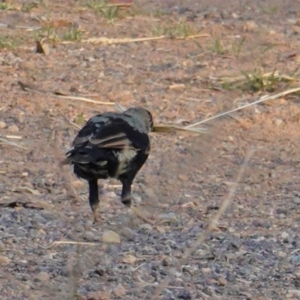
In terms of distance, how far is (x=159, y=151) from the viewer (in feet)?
23.0

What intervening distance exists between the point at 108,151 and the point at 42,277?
1086mm

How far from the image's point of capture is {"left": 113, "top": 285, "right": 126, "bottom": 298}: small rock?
439cm

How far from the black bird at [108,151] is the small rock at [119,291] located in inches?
34.0

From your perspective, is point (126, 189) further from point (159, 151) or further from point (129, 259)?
point (159, 151)

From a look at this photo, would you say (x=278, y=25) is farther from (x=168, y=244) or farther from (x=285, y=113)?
(x=168, y=244)

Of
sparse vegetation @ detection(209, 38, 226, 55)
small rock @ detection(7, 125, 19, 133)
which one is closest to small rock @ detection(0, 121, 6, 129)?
small rock @ detection(7, 125, 19, 133)

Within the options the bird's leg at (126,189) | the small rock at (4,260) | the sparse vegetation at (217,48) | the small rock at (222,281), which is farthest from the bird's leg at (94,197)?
the sparse vegetation at (217,48)

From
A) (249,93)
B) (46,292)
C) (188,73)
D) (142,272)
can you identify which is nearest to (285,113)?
(249,93)

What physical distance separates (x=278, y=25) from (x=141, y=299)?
6.35m

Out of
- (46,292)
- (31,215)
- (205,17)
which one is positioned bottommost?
(205,17)

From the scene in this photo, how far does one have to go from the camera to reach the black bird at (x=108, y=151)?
17.8 ft

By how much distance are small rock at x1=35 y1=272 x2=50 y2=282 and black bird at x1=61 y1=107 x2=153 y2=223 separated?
0.81m

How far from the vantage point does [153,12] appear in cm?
1068

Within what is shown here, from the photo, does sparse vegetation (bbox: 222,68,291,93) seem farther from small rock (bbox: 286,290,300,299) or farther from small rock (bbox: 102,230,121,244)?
small rock (bbox: 286,290,300,299)
